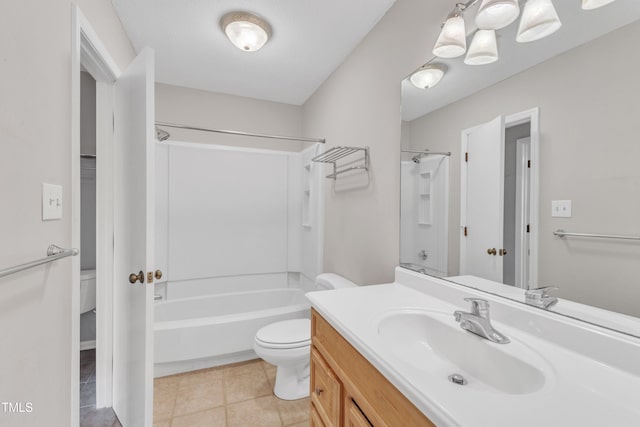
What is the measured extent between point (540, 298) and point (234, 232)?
98.5 inches

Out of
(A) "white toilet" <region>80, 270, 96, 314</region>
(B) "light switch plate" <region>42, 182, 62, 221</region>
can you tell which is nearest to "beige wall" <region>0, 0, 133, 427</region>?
(B) "light switch plate" <region>42, 182, 62, 221</region>

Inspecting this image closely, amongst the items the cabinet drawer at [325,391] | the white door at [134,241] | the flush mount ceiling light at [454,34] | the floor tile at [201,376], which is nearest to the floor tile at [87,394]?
the white door at [134,241]

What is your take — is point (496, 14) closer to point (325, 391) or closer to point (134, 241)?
point (325, 391)

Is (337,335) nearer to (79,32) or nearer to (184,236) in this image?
(79,32)

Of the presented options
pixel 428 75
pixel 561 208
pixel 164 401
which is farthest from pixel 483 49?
pixel 164 401

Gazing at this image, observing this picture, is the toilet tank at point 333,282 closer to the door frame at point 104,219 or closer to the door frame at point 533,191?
the door frame at point 533,191

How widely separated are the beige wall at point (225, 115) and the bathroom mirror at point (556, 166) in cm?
203

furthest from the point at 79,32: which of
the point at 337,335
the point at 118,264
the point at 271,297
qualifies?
the point at 271,297

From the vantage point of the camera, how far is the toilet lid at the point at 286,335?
5.53 ft

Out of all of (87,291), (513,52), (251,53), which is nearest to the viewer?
(513,52)

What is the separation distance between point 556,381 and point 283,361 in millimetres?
1421

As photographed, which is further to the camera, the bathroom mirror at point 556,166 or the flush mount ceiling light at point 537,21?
the flush mount ceiling light at point 537,21

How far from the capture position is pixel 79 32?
3.74 feet

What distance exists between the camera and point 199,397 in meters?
1.79
